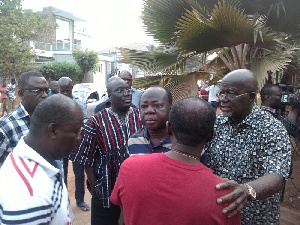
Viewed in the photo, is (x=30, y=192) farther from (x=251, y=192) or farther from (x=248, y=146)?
(x=248, y=146)

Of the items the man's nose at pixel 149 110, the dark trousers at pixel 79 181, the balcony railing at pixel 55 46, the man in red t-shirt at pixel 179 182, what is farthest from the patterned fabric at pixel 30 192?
the balcony railing at pixel 55 46

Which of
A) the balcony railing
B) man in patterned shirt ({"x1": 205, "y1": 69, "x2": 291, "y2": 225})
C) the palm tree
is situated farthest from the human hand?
the balcony railing

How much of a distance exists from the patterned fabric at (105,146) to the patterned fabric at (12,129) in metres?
0.51

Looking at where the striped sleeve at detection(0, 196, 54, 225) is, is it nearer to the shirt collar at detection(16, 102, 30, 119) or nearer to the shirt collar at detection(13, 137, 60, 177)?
the shirt collar at detection(13, 137, 60, 177)

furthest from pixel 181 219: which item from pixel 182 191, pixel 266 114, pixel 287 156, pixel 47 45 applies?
pixel 47 45

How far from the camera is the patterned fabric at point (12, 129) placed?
8.04ft

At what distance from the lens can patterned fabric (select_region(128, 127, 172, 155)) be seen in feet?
7.42

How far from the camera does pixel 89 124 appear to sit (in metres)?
2.79

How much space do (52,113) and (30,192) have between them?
17.1 inches

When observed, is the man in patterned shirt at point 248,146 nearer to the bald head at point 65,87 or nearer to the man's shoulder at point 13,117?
the man's shoulder at point 13,117

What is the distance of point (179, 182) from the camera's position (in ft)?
4.31

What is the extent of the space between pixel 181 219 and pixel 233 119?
106 centimetres

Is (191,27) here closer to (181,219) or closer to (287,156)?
(287,156)

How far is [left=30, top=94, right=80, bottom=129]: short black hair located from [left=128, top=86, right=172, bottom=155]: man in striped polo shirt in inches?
34.1
